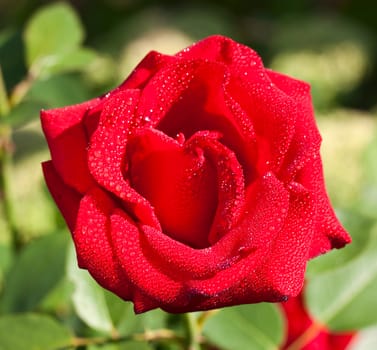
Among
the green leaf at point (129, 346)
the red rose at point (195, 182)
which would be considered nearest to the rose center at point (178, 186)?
the red rose at point (195, 182)

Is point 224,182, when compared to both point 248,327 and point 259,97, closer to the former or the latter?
point 259,97

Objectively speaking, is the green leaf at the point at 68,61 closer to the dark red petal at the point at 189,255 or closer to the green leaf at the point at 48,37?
the green leaf at the point at 48,37

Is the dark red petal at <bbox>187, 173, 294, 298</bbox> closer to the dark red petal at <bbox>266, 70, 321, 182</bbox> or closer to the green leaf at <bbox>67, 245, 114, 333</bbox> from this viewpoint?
the dark red petal at <bbox>266, 70, 321, 182</bbox>

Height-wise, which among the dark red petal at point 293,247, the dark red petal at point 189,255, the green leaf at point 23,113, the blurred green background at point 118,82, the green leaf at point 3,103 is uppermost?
the dark red petal at point 293,247

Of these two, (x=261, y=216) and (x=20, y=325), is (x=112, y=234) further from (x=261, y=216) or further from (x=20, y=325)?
(x=20, y=325)

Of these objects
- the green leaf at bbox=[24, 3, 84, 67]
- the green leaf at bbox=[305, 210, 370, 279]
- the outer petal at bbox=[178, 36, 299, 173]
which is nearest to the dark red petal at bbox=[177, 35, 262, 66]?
the outer petal at bbox=[178, 36, 299, 173]

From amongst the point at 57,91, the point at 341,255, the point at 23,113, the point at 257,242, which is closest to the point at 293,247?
the point at 257,242

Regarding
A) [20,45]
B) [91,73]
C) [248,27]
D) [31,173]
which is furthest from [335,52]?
[20,45]
